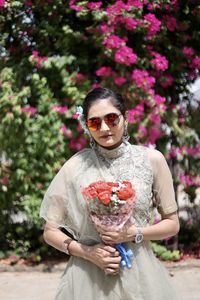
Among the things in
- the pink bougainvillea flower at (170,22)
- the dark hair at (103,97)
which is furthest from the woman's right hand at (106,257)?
the pink bougainvillea flower at (170,22)

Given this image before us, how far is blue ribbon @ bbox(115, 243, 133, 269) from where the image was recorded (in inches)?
71.4

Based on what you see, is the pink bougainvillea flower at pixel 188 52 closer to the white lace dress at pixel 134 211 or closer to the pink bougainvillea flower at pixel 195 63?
the pink bougainvillea flower at pixel 195 63

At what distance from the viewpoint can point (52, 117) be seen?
5012 mm

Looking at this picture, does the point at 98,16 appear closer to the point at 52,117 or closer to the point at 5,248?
the point at 52,117

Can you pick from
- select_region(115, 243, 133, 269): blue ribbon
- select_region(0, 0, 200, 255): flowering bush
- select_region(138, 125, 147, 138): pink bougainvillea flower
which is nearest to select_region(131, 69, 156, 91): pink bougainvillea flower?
select_region(0, 0, 200, 255): flowering bush

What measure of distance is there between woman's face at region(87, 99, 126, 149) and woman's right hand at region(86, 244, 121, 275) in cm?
38

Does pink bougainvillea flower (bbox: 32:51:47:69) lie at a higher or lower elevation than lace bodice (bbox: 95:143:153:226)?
lower

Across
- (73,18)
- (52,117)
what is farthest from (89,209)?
(73,18)

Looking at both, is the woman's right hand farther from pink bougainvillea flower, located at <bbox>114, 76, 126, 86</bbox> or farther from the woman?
pink bougainvillea flower, located at <bbox>114, 76, 126, 86</bbox>

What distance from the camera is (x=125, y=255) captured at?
182 cm

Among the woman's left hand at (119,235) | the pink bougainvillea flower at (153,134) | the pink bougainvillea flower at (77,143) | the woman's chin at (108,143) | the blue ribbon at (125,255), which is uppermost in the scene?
the woman's chin at (108,143)

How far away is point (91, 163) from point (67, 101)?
323 centimetres

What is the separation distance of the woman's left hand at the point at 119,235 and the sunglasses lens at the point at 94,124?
376 mm

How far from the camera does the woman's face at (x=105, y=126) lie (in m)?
1.85
